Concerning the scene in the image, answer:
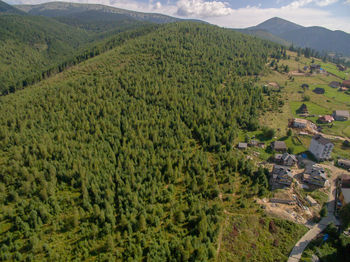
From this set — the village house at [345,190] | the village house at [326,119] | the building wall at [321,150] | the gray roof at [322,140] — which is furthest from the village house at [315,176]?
the village house at [326,119]

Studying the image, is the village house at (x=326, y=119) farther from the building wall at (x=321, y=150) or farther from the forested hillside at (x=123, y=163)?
the building wall at (x=321, y=150)

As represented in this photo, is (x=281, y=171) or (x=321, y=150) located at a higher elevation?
(x=321, y=150)

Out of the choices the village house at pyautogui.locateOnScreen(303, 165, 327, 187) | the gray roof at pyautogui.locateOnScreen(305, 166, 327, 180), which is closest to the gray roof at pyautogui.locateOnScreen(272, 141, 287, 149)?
the village house at pyautogui.locateOnScreen(303, 165, 327, 187)

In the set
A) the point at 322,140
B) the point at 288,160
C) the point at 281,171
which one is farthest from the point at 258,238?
the point at 322,140

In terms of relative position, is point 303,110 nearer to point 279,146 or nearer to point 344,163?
point 279,146

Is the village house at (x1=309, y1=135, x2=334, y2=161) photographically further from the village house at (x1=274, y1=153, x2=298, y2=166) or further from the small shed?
the village house at (x1=274, y1=153, x2=298, y2=166)

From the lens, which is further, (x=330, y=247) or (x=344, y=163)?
(x=344, y=163)

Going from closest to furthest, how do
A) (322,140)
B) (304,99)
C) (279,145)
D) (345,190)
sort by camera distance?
(345,190), (322,140), (279,145), (304,99)
